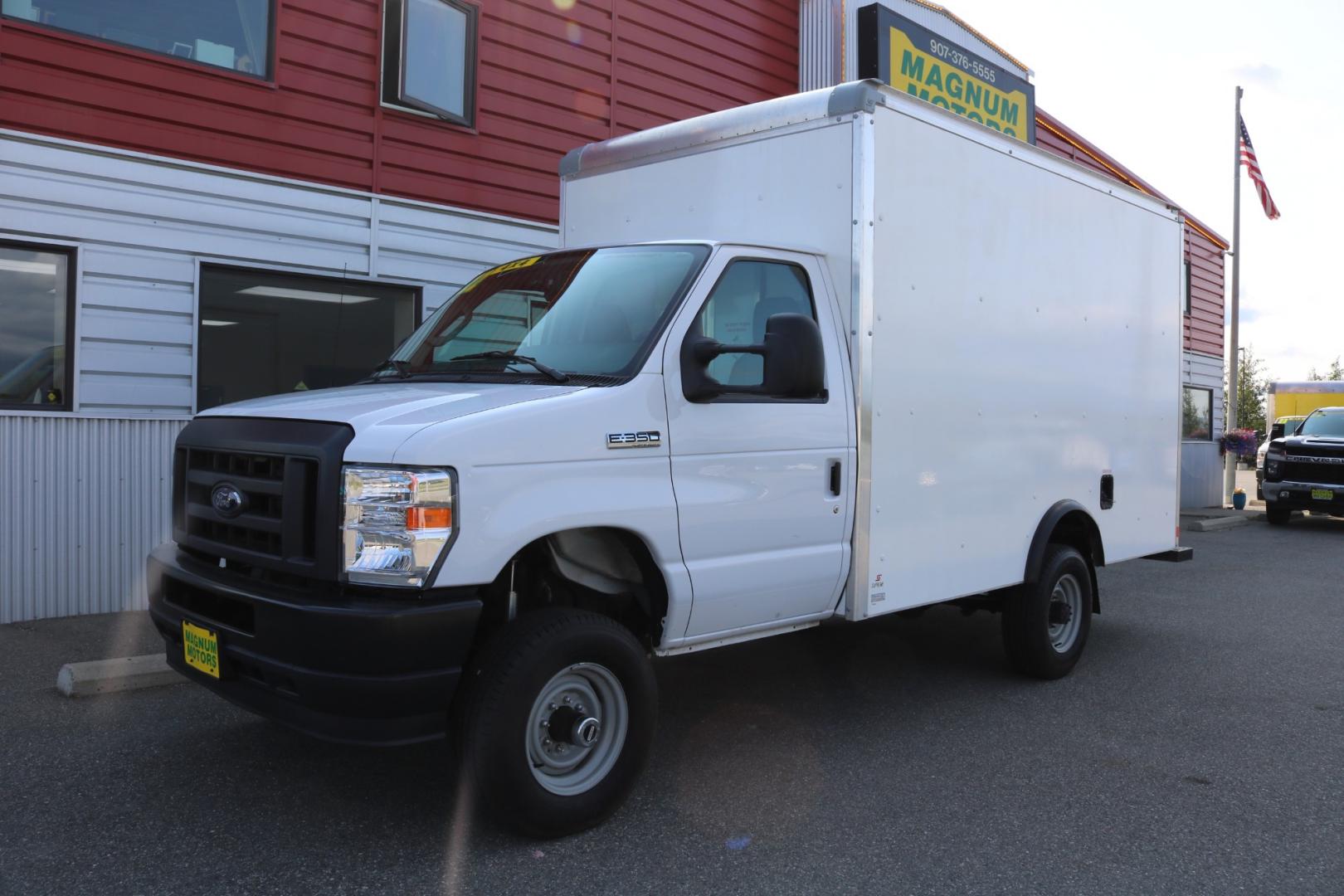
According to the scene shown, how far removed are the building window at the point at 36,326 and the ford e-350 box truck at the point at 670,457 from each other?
3484 mm

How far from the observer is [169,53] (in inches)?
287

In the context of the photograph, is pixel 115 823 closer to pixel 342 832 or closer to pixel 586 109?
pixel 342 832

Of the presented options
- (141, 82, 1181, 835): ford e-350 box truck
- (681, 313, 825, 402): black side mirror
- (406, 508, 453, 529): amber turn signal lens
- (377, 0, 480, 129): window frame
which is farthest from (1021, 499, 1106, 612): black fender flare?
(377, 0, 480, 129): window frame

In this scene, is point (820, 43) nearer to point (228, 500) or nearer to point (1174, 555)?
point (1174, 555)

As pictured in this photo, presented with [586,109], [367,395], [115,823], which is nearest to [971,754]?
[367,395]

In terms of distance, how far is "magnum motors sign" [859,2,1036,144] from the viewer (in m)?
11.0

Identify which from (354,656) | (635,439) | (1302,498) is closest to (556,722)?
(354,656)

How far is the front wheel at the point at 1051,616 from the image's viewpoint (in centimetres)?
582

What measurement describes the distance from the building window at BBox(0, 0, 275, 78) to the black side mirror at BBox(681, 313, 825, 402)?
211 inches

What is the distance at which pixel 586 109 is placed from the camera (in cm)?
977

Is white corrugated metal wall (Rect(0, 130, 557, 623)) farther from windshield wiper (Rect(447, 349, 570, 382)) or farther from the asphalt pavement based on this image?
windshield wiper (Rect(447, 349, 570, 382))

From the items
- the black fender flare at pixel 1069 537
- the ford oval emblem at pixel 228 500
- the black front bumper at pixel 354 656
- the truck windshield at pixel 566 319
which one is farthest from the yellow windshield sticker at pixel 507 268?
the black fender flare at pixel 1069 537

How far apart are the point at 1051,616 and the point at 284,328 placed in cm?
580

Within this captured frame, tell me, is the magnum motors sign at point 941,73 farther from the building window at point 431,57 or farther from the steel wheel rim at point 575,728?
the steel wheel rim at point 575,728
